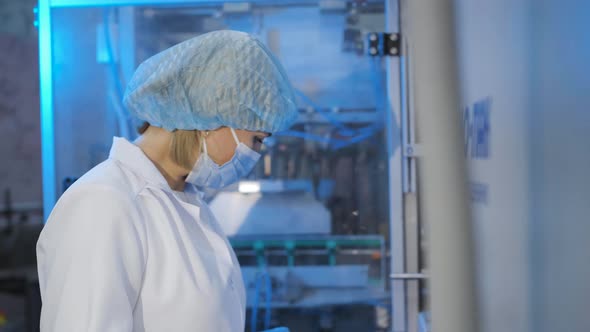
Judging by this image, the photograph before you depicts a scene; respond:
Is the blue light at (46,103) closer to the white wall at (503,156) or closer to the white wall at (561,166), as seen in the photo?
the white wall at (503,156)

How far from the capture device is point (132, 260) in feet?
2.91

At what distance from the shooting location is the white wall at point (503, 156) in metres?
0.81

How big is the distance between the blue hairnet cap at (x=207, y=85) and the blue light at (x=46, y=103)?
21.9 inches

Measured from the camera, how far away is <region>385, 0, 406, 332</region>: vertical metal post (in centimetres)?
158

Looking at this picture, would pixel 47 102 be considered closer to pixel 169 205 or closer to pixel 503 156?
pixel 169 205

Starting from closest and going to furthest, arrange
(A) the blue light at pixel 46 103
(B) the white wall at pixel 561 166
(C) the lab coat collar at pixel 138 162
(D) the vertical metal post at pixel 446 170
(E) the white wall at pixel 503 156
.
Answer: (D) the vertical metal post at pixel 446 170, (B) the white wall at pixel 561 166, (E) the white wall at pixel 503 156, (C) the lab coat collar at pixel 138 162, (A) the blue light at pixel 46 103

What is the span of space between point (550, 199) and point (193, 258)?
2.02ft

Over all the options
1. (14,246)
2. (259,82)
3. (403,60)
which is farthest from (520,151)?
(14,246)

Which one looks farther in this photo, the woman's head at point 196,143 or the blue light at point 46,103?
the blue light at point 46,103

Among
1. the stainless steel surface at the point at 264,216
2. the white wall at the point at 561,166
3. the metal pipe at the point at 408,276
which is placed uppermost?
the white wall at the point at 561,166

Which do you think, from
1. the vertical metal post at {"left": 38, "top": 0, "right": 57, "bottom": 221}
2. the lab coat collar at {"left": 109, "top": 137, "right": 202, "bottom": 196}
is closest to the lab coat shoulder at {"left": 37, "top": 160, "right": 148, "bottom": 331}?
the lab coat collar at {"left": 109, "top": 137, "right": 202, "bottom": 196}

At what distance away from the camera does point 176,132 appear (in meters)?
1.11

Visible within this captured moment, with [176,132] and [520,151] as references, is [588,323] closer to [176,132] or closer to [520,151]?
[520,151]

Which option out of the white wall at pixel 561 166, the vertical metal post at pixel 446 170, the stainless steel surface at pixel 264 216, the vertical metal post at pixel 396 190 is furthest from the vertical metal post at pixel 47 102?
the vertical metal post at pixel 446 170
